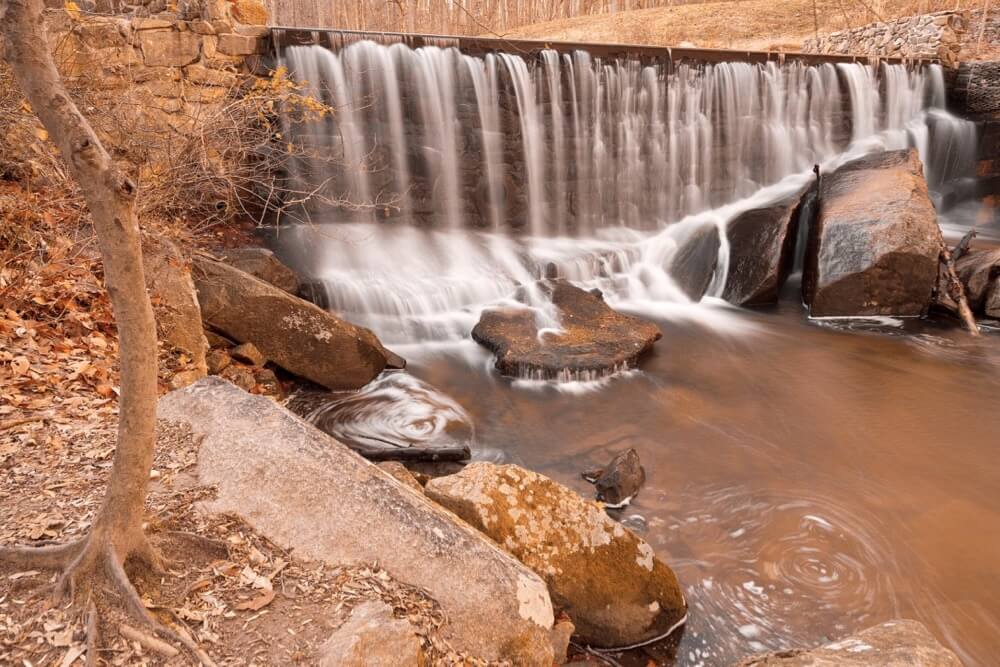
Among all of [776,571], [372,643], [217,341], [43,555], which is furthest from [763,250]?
[43,555]

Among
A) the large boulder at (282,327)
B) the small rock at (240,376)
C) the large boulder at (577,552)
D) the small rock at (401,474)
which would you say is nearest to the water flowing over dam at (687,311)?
the large boulder at (577,552)

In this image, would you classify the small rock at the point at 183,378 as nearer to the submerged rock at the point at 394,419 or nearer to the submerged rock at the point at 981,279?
the submerged rock at the point at 394,419

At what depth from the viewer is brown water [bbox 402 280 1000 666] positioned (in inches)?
153

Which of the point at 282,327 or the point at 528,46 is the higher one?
the point at 528,46

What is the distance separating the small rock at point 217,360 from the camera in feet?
18.7

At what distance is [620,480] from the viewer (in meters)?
4.89

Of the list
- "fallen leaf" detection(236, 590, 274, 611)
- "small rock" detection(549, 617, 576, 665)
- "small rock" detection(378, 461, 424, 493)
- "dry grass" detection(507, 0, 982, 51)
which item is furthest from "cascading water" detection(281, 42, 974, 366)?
"dry grass" detection(507, 0, 982, 51)

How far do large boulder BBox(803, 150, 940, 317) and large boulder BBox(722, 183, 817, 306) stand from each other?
40 centimetres

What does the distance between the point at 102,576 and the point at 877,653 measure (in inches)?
118

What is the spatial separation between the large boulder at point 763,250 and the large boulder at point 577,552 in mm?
6374

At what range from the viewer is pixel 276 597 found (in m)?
2.36

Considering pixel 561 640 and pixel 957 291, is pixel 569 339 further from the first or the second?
pixel 957 291

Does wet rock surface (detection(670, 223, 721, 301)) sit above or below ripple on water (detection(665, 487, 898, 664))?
above

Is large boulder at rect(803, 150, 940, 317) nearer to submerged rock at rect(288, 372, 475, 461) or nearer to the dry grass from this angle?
submerged rock at rect(288, 372, 475, 461)
